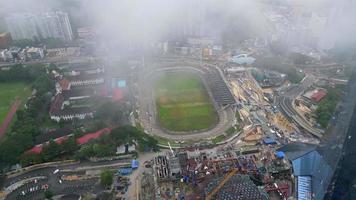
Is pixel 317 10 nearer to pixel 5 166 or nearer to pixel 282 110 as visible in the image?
pixel 282 110

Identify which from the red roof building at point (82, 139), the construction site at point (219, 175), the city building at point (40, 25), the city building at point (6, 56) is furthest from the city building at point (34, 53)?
the construction site at point (219, 175)

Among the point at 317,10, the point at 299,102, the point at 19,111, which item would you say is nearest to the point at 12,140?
the point at 19,111

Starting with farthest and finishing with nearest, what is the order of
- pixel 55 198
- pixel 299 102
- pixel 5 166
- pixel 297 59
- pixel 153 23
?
pixel 153 23 → pixel 297 59 → pixel 299 102 → pixel 5 166 → pixel 55 198

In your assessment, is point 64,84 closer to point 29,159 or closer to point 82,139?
point 82,139

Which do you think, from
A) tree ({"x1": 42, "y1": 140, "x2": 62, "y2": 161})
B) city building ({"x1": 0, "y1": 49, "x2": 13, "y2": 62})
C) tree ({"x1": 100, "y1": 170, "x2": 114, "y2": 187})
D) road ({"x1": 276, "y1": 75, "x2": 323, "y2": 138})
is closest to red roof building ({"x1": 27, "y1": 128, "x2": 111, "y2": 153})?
tree ({"x1": 42, "y1": 140, "x2": 62, "y2": 161})

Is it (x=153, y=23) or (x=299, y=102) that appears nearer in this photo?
(x=299, y=102)
